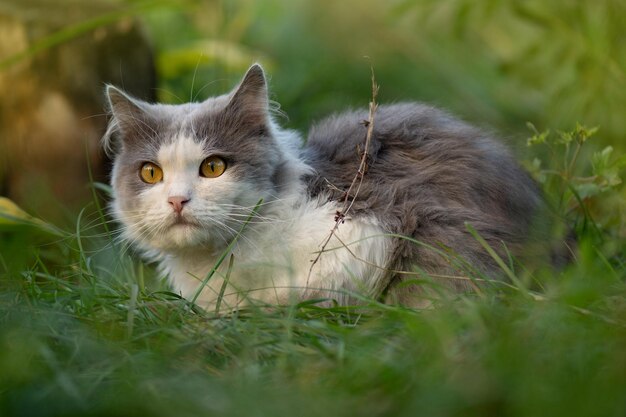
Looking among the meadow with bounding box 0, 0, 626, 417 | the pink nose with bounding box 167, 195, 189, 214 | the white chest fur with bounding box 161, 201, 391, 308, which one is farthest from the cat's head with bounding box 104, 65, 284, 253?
the meadow with bounding box 0, 0, 626, 417

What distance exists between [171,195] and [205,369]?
86cm

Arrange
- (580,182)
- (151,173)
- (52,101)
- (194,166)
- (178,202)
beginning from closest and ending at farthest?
(178,202) < (194,166) < (151,173) < (580,182) < (52,101)

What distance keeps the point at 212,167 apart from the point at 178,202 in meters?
0.23

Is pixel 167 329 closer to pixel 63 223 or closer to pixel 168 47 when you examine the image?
pixel 63 223

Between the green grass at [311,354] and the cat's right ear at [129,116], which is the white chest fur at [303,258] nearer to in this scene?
the green grass at [311,354]

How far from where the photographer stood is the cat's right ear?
3.11 m

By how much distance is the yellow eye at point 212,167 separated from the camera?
2967 millimetres

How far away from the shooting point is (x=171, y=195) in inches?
112

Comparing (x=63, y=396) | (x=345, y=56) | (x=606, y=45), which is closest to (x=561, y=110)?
(x=606, y=45)

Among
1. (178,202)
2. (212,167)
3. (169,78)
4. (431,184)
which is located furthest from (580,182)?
(169,78)

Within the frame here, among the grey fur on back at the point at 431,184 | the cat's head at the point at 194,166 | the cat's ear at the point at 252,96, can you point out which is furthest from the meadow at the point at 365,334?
the cat's ear at the point at 252,96

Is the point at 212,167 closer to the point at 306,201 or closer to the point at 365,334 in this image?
the point at 306,201

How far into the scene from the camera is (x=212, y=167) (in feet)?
9.78

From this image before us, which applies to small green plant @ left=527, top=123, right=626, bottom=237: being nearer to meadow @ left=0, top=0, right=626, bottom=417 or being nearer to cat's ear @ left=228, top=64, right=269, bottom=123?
meadow @ left=0, top=0, right=626, bottom=417
